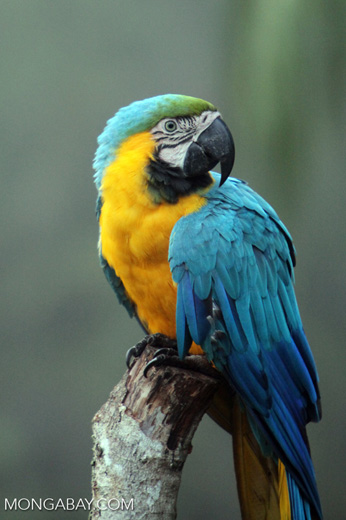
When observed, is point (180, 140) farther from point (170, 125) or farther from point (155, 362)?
point (155, 362)

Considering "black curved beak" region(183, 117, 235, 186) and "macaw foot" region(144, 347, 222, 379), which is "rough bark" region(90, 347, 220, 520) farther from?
"black curved beak" region(183, 117, 235, 186)

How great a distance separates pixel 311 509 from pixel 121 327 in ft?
3.88

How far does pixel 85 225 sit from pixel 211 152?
3.57ft

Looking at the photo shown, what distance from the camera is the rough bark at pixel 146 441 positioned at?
1116mm

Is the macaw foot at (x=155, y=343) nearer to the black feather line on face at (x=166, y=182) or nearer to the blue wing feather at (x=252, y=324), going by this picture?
the blue wing feather at (x=252, y=324)

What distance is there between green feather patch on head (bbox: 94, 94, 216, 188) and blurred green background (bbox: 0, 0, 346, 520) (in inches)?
37.3

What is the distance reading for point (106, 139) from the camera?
4.44ft

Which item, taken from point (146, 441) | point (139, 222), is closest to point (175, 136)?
point (139, 222)

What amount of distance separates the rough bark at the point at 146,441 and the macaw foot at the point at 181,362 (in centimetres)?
1

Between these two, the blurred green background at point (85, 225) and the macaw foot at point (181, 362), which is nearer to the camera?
the macaw foot at point (181, 362)

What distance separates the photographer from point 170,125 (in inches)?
50.8

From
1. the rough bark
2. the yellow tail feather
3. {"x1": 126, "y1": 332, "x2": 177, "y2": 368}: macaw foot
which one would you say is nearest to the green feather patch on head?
{"x1": 126, "y1": 332, "x2": 177, "y2": 368}: macaw foot

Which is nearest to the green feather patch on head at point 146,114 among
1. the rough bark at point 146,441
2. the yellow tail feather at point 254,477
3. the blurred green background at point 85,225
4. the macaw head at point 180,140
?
the macaw head at point 180,140

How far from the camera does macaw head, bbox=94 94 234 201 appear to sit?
1282 mm
